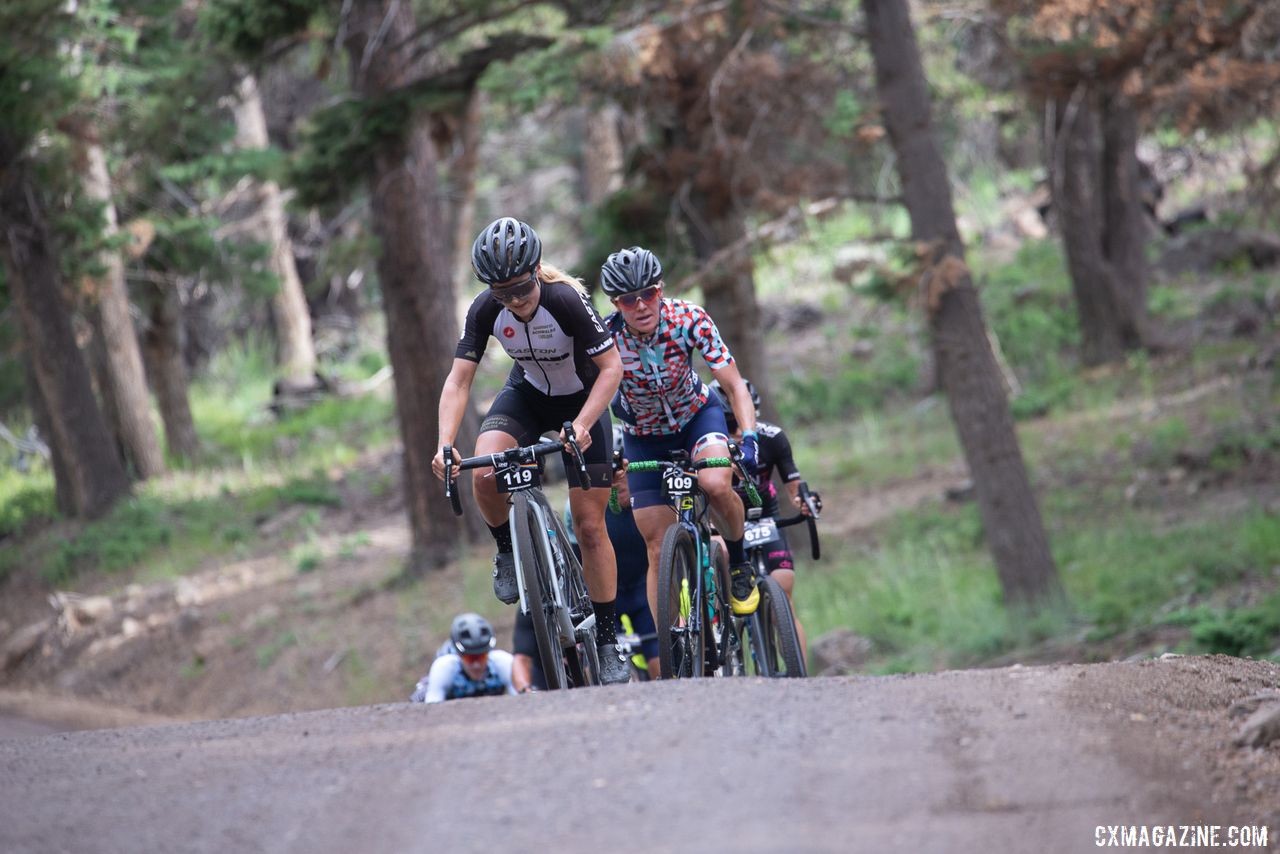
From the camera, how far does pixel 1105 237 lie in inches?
930

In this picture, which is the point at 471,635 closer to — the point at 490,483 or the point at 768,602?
the point at 768,602

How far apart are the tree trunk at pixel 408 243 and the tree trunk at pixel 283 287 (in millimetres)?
13183

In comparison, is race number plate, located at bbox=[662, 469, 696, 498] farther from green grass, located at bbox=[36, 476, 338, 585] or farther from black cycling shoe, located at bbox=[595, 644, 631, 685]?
green grass, located at bbox=[36, 476, 338, 585]

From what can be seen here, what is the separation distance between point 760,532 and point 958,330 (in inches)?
235

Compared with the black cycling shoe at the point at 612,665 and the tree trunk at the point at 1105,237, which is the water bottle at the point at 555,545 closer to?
the black cycling shoe at the point at 612,665

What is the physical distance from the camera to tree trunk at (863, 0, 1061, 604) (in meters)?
14.0

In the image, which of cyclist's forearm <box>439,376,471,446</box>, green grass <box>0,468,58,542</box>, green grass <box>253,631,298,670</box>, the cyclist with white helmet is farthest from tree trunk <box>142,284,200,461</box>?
cyclist's forearm <box>439,376,471,446</box>

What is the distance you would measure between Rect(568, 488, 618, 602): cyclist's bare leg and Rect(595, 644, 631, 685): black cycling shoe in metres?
0.28

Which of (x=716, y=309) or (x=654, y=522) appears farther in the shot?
(x=716, y=309)

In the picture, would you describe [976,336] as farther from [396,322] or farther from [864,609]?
[396,322]

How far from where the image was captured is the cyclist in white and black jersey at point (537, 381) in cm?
711

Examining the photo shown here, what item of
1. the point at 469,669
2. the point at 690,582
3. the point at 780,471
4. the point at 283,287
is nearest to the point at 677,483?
the point at 690,582

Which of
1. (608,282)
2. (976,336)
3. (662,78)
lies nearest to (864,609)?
(976,336)

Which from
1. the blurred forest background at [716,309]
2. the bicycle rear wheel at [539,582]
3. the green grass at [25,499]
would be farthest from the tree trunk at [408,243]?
the green grass at [25,499]
